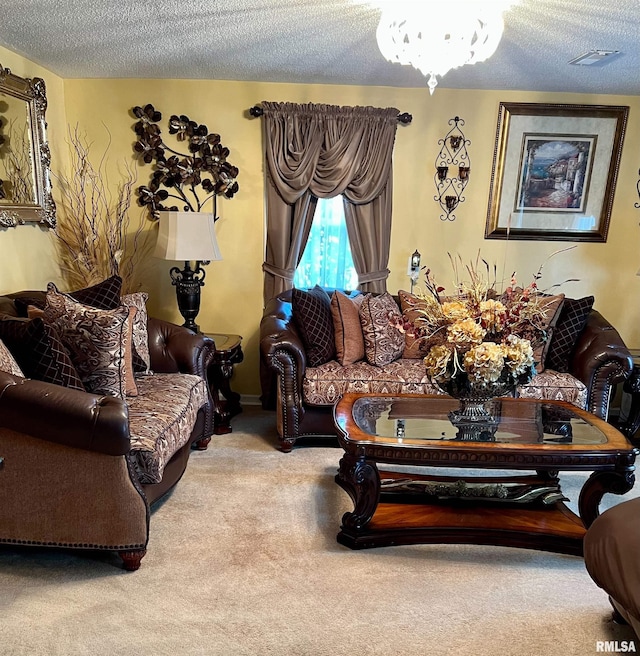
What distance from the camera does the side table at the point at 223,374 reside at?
3438 mm

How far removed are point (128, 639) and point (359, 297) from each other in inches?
98.6

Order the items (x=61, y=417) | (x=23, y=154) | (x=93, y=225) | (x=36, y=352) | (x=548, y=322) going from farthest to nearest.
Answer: (x=93, y=225)
(x=548, y=322)
(x=23, y=154)
(x=36, y=352)
(x=61, y=417)

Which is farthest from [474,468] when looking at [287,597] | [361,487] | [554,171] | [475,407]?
[554,171]

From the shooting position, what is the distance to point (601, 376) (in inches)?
129

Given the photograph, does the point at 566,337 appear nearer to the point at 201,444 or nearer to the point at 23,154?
the point at 201,444

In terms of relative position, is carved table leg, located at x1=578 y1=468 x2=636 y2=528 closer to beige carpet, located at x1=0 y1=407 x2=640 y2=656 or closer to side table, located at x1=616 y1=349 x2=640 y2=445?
beige carpet, located at x1=0 y1=407 x2=640 y2=656

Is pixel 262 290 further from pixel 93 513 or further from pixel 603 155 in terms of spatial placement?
pixel 603 155

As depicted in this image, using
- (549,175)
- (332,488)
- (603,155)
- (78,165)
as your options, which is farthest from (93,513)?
(603,155)

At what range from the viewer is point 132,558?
82.7 inches

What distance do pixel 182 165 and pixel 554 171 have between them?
2.79 m

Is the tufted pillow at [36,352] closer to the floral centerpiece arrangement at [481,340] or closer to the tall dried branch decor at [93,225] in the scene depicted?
the floral centerpiece arrangement at [481,340]

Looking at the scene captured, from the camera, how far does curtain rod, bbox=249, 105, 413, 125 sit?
12.3 feet

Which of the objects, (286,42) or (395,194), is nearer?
(286,42)

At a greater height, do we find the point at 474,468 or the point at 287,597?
the point at 474,468
